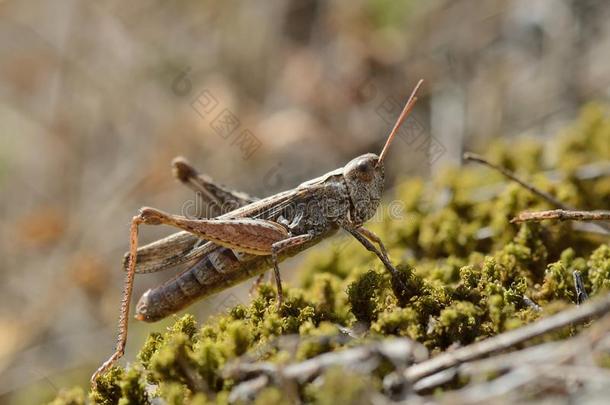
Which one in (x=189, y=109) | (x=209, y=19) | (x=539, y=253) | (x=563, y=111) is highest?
(x=209, y=19)

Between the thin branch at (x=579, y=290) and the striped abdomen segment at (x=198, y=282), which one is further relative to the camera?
the striped abdomen segment at (x=198, y=282)

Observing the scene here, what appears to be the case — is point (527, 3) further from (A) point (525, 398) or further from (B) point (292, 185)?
(A) point (525, 398)

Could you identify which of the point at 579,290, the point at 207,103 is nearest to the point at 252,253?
the point at 579,290

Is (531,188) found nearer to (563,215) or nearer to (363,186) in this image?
(563,215)

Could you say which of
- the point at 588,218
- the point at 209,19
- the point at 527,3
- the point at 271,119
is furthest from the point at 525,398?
the point at 209,19

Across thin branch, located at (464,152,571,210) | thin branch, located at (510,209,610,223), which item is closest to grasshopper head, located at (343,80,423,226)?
thin branch, located at (464,152,571,210)

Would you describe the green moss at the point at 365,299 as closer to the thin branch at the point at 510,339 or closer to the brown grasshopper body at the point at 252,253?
the thin branch at the point at 510,339

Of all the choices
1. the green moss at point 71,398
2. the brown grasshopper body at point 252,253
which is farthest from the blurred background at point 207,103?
the green moss at point 71,398
